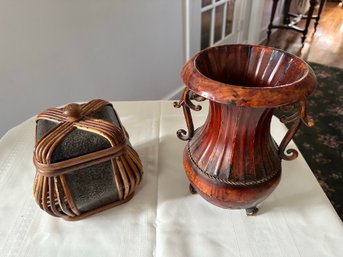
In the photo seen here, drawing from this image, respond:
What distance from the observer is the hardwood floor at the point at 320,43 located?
255cm

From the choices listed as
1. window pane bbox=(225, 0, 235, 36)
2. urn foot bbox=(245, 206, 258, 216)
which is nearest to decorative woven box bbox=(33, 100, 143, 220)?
urn foot bbox=(245, 206, 258, 216)

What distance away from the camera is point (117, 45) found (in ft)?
4.10

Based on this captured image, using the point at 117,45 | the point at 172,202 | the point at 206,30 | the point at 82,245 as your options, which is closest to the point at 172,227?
the point at 172,202

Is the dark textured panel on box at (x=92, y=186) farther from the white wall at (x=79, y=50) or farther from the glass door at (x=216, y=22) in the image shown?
the glass door at (x=216, y=22)

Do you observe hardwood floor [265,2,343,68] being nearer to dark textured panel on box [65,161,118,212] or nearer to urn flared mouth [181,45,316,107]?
urn flared mouth [181,45,316,107]

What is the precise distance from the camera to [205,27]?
187 centimetres

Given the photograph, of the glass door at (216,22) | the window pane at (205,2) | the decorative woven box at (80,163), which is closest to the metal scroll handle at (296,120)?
the decorative woven box at (80,163)

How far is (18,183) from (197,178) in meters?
0.38

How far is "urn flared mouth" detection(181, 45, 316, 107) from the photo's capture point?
0.38 m

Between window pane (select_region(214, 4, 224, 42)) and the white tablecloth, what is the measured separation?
160 centimetres

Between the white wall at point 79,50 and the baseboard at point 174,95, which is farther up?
the white wall at point 79,50

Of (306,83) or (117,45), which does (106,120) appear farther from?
(117,45)

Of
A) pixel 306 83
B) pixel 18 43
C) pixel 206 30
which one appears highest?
pixel 306 83

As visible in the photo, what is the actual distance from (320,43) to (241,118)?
2908mm
